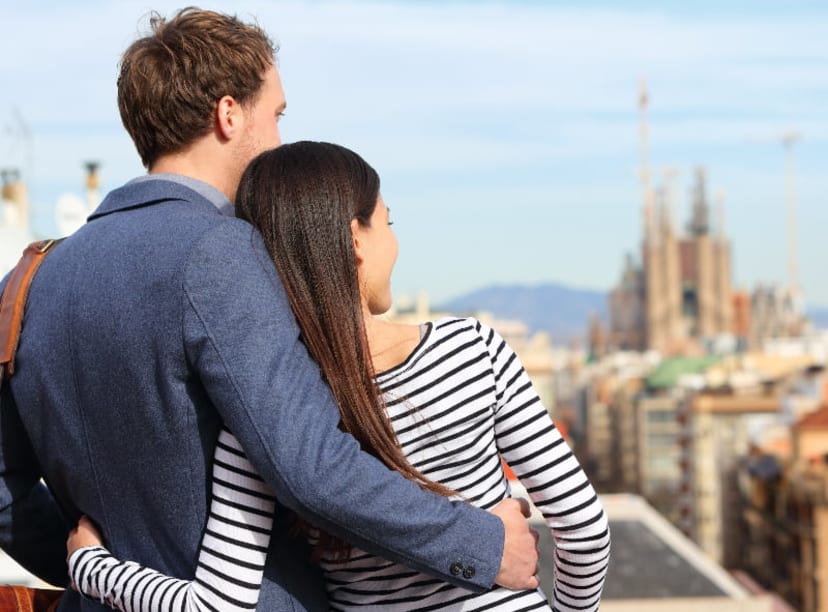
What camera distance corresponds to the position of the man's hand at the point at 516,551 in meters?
2.59

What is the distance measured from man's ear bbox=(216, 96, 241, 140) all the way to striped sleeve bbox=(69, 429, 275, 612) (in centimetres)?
48

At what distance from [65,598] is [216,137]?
0.80m

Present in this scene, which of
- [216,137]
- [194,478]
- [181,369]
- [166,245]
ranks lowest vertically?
[194,478]

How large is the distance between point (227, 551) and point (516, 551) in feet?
1.46

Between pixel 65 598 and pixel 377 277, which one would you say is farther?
pixel 65 598

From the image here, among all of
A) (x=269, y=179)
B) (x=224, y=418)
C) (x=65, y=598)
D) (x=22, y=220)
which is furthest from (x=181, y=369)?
(x=22, y=220)

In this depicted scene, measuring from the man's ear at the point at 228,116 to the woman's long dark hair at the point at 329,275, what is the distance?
5.8 inches

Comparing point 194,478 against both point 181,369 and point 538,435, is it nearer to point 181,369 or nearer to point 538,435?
point 181,369

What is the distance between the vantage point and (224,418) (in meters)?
2.46

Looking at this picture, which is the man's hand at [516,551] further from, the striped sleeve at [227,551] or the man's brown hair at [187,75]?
the man's brown hair at [187,75]

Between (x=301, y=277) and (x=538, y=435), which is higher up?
(x=301, y=277)

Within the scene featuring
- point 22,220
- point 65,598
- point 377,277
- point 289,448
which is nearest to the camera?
point 289,448

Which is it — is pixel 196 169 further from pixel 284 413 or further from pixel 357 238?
pixel 284 413

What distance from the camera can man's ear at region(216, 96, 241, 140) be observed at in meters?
2.65
